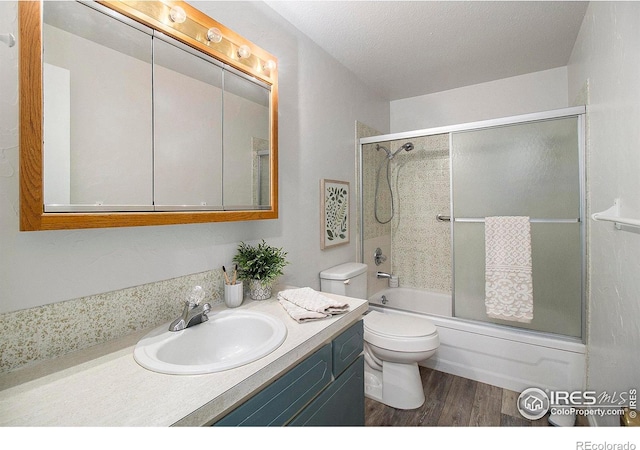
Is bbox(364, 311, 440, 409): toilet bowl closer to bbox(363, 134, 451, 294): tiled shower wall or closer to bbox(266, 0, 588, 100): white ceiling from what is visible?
bbox(363, 134, 451, 294): tiled shower wall

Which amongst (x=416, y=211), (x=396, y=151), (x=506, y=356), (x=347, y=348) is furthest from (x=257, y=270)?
(x=416, y=211)

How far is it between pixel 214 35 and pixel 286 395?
1.41m

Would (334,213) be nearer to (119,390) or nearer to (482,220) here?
(482,220)

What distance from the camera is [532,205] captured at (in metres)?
2.06

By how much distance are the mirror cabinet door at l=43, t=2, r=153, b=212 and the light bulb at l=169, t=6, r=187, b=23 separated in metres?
0.14

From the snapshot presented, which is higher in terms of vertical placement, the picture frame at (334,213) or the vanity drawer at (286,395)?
the picture frame at (334,213)

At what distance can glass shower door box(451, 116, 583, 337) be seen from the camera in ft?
6.36

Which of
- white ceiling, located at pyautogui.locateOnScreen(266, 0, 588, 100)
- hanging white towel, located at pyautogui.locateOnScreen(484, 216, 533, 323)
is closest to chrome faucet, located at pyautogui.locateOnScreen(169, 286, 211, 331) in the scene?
white ceiling, located at pyautogui.locateOnScreen(266, 0, 588, 100)

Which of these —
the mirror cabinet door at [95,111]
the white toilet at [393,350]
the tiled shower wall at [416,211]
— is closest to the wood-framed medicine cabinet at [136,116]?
the mirror cabinet door at [95,111]

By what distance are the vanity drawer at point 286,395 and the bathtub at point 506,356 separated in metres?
1.50

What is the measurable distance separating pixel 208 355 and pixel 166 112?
3.05 feet

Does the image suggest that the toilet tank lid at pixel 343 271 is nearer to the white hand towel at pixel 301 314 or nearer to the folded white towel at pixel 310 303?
the folded white towel at pixel 310 303

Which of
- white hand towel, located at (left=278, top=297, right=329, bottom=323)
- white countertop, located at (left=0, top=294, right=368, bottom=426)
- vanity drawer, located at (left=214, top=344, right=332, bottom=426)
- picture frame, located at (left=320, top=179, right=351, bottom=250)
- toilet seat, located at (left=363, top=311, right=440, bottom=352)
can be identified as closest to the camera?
white countertop, located at (left=0, top=294, right=368, bottom=426)

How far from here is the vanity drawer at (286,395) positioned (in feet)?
2.71
